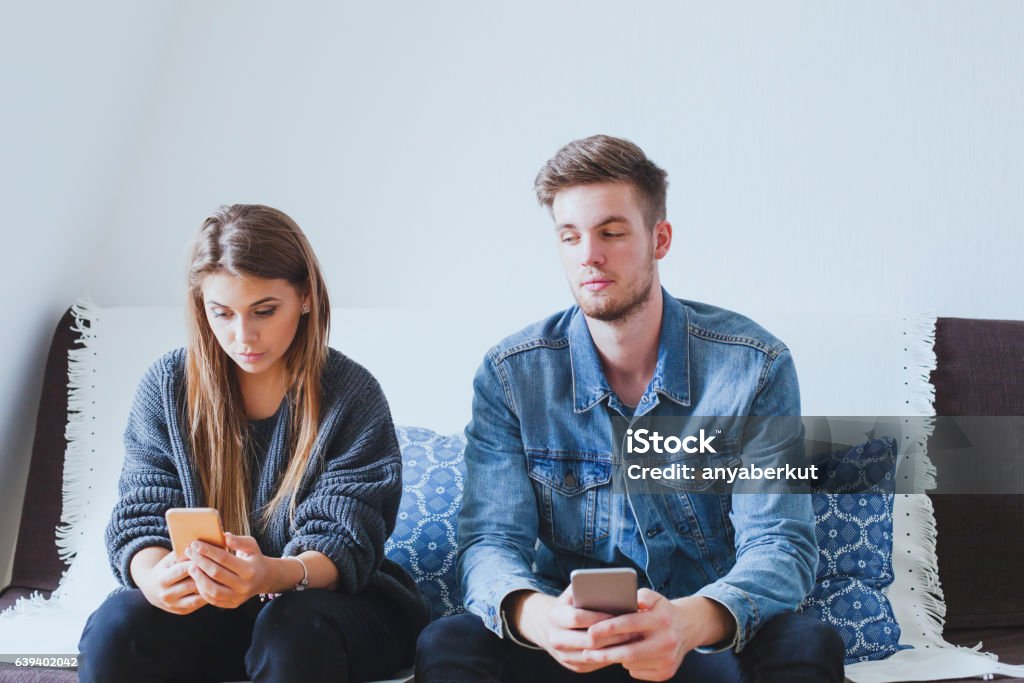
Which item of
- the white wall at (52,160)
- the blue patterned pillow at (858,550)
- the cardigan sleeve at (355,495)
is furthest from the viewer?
the white wall at (52,160)

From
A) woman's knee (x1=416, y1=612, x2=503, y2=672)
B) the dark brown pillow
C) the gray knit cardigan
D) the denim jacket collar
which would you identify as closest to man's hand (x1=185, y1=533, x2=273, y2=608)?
the gray knit cardigan

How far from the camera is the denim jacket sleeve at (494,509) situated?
133cm

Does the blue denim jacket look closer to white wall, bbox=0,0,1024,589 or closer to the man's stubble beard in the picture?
the man's stubble beard

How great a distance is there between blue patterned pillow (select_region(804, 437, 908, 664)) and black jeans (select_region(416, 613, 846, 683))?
33 centimetres

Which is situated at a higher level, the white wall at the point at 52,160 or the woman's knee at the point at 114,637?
the white wall at the point at 52,160

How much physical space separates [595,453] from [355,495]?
1.17 ft

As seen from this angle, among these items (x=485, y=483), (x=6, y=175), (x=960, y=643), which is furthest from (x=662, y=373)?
(x=6, y=175)

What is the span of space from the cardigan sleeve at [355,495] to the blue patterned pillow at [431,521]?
0.18 m

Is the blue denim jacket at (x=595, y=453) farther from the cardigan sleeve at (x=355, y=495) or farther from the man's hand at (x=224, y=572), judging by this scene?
the man's hand at (x=224, y=572)

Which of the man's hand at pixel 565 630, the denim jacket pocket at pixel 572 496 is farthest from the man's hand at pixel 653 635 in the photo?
the denim jacket pocket at pixel 572 496

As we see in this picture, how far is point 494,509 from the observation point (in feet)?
4.81

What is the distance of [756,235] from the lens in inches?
84.4

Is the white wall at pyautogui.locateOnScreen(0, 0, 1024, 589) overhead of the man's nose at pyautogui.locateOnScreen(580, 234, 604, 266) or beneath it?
overhead

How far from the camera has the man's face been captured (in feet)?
4.88
